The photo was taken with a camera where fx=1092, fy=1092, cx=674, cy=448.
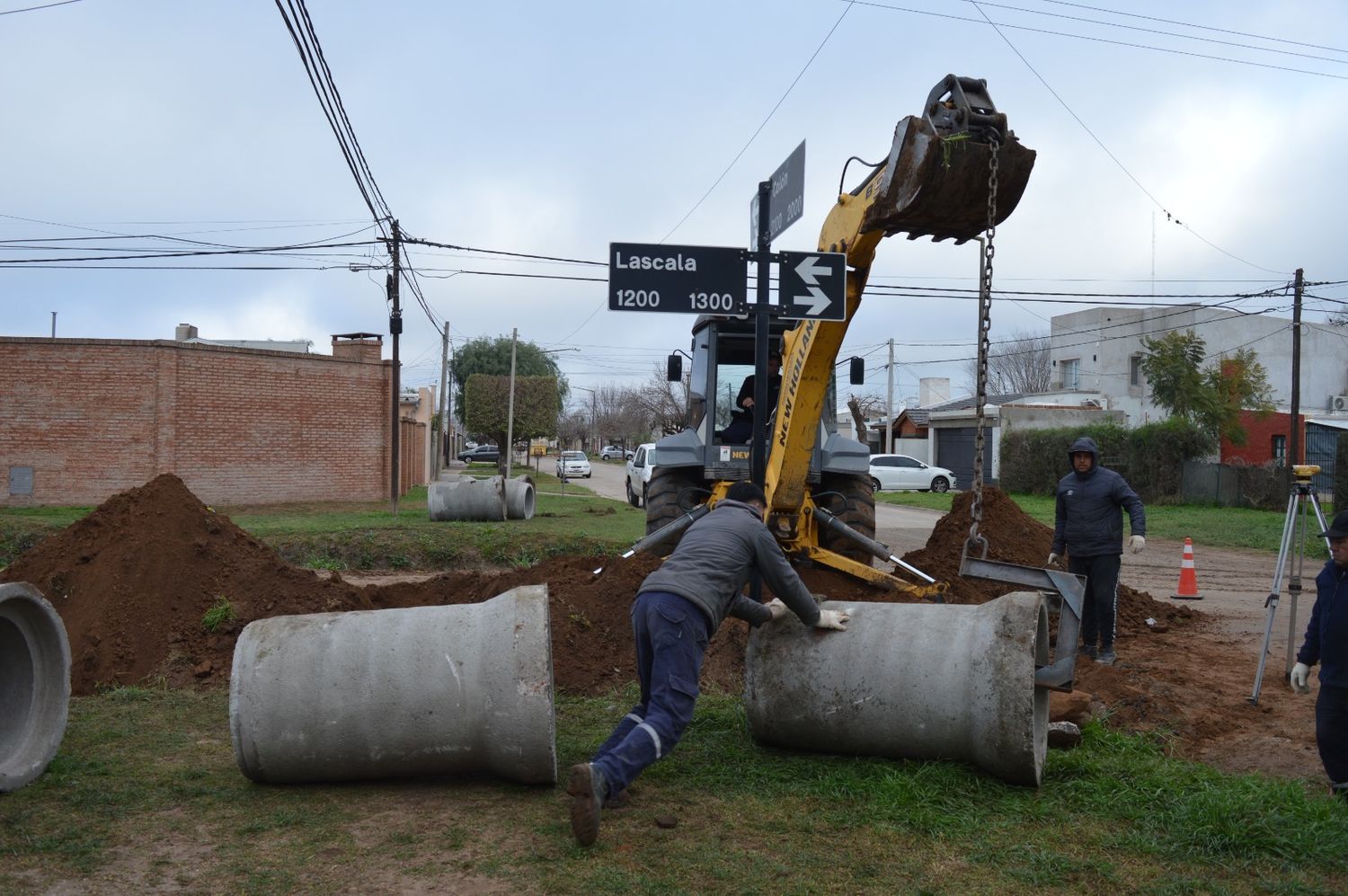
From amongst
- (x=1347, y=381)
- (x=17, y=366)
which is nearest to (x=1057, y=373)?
(x=1347, y=381)

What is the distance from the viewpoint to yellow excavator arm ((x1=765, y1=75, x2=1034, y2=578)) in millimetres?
6195

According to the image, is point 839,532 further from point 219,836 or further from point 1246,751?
point 219,836

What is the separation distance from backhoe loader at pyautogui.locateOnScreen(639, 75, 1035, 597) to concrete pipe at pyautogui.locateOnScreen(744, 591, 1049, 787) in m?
2.30

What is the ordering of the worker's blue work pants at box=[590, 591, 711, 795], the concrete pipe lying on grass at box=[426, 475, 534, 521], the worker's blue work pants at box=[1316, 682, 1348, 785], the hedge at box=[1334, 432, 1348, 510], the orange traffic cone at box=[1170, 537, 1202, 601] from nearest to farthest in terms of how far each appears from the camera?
the worker's blue work pants at box=[590, 591, 711, 795] → the worker's blue work pants at box=[1316, 682, 1348, 785] → the orange traffic cone at box=[1170, 537, 1202, 601] → the concrete pipe lying on grass at box=[426, 475, 534, 521] → the hedge at box=[1334, 432, 1348, 510]

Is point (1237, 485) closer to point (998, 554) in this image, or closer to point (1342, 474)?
point (1342, 474)

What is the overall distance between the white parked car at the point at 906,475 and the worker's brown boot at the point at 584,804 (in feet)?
111

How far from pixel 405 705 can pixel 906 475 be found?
3438 cm

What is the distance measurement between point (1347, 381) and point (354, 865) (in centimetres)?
5456

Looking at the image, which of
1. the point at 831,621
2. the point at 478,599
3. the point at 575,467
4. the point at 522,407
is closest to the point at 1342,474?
the point at 478,599

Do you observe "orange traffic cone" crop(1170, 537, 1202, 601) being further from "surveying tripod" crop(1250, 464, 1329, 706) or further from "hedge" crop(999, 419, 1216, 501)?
"hedge" crop(999, 419, 1216, 501)

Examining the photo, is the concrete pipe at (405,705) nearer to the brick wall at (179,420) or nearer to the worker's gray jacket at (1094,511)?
the worker's gray jacket at (1094,511)

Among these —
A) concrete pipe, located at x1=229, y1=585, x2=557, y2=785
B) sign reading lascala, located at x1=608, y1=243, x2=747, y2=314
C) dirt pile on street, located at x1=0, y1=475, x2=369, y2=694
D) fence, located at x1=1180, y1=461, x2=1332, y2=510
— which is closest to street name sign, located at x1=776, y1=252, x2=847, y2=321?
sign reading lascala, located at x1=608, y1=243, x2=747, y2=314

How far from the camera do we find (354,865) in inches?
175

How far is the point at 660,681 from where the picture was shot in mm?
5129
